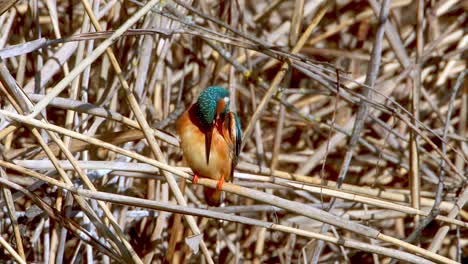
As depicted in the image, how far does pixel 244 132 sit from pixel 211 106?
303mm

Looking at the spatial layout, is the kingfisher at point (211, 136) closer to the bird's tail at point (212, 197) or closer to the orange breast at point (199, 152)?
the orange breast at point (199, 152)

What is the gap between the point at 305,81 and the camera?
4.24 meters

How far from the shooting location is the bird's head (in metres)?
2.91

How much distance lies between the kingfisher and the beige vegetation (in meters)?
0.08

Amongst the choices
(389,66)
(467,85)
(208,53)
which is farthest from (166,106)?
(467,85)

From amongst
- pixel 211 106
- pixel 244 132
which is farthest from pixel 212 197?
pixel 211 106

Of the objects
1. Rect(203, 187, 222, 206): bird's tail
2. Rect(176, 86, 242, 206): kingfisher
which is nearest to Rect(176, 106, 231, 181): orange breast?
Rect(176, 86, 242, 206): kingfisher

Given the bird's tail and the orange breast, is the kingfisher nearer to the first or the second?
the orange breast

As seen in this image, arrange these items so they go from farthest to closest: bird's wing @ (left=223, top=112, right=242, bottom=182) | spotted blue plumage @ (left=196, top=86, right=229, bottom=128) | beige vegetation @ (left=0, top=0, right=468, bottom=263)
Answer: bird's wing @ (left=223, top=112, right=242, bottom=182) < spotted blue plumage @ (left=196, top=86, right=229, bottom=128) < beige vegetation @ (left=0, top=0, right=468, bottom=263)

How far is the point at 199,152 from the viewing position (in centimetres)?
296

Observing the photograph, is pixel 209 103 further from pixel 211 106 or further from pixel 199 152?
pixel 199 152

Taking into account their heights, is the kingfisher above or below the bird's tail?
above

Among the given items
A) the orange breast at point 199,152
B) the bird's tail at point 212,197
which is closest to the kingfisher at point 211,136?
the orange breast at point 199,152

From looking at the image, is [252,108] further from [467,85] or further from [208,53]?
[467,85]
